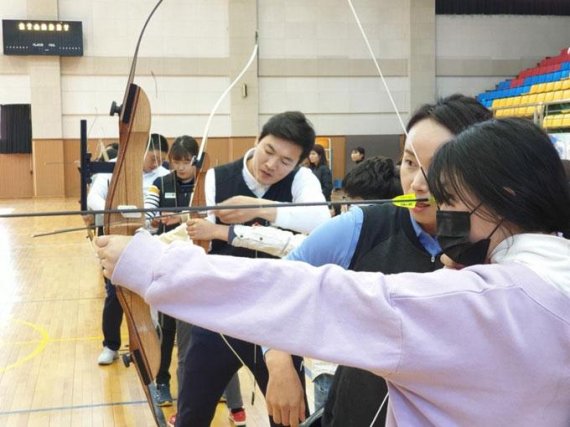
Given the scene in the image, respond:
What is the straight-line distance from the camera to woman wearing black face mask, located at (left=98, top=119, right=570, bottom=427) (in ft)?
1.79

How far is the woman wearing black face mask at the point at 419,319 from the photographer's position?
0.55 meters

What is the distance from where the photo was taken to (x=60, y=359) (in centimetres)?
314

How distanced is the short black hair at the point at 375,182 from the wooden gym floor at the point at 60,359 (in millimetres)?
1141

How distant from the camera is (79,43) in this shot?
988cm

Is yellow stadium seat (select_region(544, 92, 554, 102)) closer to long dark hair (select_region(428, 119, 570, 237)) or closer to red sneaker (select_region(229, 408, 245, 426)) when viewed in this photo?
red sneaker (select_region(229, 408, 245, 426))

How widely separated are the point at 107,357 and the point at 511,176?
2705 millimetres

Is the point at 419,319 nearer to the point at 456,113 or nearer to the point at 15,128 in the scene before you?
the point at 456,113

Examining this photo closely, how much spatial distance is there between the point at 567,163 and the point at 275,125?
87 centimetres

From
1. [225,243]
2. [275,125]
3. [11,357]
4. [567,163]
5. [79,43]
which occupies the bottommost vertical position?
[11,357]

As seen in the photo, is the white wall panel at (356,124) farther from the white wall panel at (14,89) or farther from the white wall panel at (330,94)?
the white wall panel at (14,89)

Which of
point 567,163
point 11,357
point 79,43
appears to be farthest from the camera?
point 79,43

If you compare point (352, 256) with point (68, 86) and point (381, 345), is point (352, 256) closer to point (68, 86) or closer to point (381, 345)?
point (381, 345)

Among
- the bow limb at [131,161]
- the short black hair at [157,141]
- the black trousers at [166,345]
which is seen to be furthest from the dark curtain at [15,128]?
the bow limb at [131,161]

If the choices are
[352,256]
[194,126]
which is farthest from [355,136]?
[352,256]
